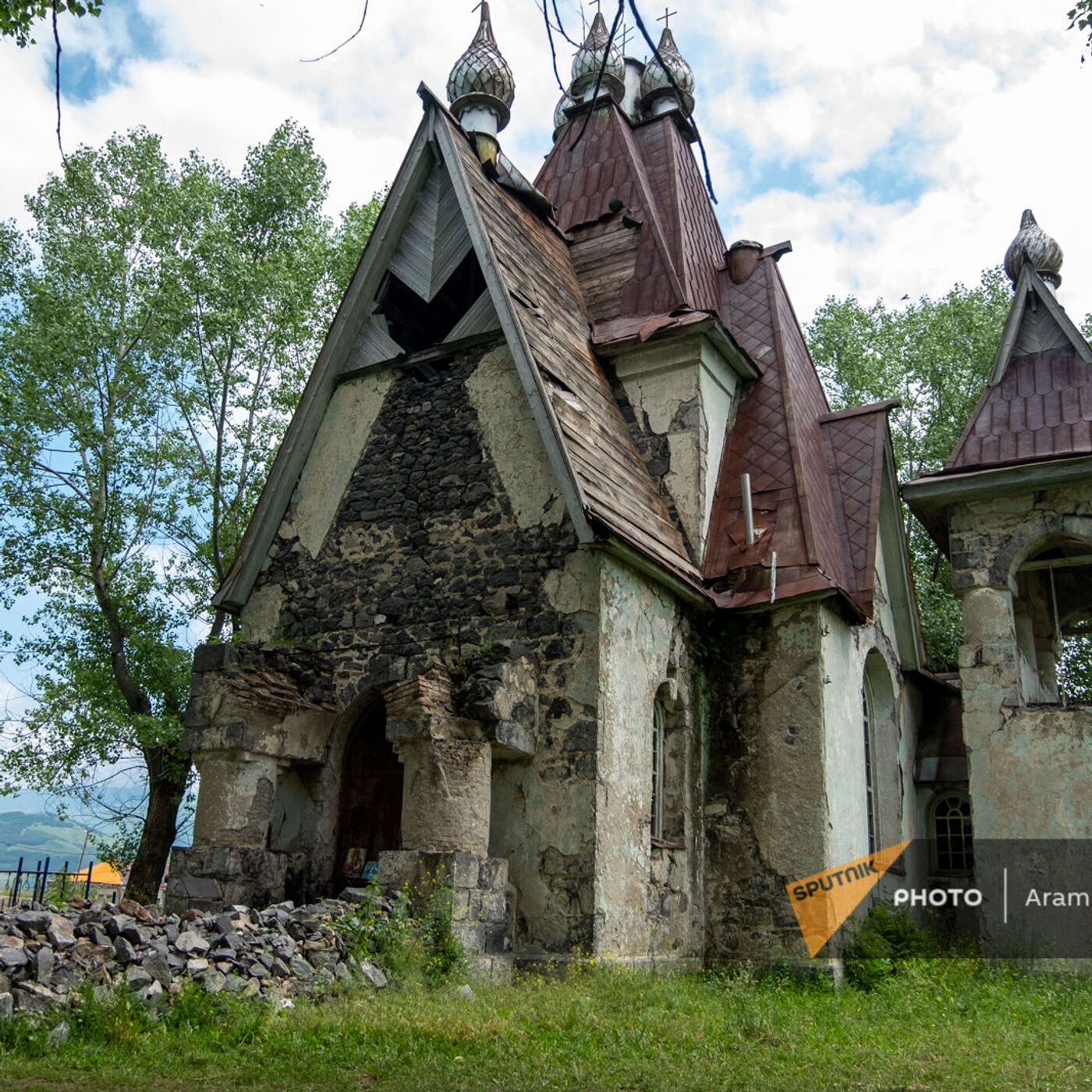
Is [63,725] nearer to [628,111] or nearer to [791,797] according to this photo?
[791,797]

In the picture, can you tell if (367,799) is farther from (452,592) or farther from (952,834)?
(952,834)

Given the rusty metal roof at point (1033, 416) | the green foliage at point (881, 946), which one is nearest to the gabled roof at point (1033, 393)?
the rusty metal roof at point (1033, 416)

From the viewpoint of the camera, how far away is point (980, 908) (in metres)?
11.4

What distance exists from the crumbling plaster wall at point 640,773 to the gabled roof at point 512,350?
1.91ft

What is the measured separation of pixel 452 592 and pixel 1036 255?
375 inches

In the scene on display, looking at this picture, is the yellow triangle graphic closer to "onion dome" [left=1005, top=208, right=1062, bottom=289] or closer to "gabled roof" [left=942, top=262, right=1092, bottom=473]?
"gabled roof" [left=942, top=262, right=1092, bottom=473]

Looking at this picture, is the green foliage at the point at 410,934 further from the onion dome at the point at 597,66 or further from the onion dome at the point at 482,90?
the onion dome at the point at 597,66

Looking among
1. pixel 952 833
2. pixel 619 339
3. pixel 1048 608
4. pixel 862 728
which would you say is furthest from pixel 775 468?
pixel 952 833

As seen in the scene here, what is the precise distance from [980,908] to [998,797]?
1.17 m

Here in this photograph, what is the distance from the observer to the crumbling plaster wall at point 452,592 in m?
9.36

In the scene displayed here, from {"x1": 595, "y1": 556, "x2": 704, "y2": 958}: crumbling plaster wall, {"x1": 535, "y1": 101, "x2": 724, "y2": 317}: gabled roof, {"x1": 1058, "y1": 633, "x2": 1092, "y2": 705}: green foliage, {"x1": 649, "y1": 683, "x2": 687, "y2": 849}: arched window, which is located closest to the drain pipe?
{"x1": 595, "y1": 556, "x2": 704, "y2": 958}: crumbling plaster wall

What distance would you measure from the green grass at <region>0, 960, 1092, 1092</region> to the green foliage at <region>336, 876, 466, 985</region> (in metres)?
0.29

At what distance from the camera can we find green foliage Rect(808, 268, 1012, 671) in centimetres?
2497

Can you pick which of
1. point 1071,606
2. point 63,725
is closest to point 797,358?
point 1071,606
